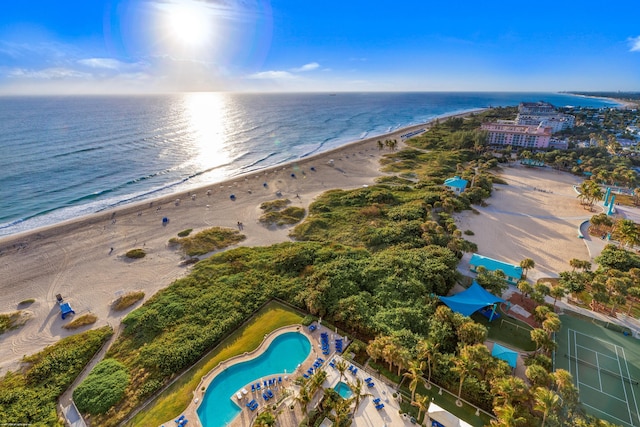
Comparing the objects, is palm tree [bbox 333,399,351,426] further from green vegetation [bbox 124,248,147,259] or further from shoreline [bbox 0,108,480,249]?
shoreline [bbox 0,108,480,249]

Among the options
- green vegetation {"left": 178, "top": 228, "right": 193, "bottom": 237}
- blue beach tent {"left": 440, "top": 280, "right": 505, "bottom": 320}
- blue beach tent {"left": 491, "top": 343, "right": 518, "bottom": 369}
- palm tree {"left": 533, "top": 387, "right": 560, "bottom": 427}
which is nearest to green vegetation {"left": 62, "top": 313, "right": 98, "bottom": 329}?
green vegetation {"left": 178, "top": 228, "right": 193, "bottom": 237}

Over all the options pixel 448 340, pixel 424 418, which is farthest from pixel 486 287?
pixel 424 418

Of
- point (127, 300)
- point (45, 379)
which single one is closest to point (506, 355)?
point (45, 379)

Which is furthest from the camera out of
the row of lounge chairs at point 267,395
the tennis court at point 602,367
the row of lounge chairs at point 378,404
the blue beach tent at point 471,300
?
the blue beach tent at point 471,300

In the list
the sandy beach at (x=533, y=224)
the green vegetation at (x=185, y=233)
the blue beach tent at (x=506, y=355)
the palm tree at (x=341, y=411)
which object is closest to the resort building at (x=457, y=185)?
the sandy beach at (x=533, y=224)

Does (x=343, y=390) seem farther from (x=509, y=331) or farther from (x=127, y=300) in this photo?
(x=127, y=300)

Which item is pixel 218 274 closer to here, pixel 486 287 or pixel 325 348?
pixel 325 348

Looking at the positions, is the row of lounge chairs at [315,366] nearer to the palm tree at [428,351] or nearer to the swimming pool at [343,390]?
the swimming pool at [343,390]
